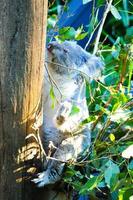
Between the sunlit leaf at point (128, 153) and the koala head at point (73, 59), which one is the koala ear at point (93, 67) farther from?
the sunlit leaf at point (128, 153)

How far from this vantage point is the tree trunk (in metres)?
1.56

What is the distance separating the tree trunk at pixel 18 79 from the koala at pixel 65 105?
12 centimetres

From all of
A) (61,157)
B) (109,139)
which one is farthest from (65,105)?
(109,139)

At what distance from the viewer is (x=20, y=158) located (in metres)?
1.85

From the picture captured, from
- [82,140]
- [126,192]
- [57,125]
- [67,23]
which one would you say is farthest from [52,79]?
[67,23]

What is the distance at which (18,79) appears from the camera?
167cm

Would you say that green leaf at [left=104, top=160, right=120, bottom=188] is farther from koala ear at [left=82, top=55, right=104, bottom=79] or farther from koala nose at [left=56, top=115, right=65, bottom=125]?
koala ear at [left=82, top=55, right=104, bottom=79]

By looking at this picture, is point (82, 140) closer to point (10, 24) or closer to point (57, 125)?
point (57, 125)

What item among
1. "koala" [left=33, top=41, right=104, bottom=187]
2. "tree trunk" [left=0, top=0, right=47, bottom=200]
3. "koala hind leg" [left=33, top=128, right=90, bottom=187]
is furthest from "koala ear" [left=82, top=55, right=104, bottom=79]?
"tree trunk" [left=0, top=0, right=47, bottom=200]

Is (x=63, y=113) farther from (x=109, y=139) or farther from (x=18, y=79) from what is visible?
(x=109, y=139)

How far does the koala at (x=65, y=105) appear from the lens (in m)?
1.97

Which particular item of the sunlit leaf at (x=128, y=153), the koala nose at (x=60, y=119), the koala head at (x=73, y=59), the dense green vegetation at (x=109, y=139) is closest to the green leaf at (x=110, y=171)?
the dense green vegetation at (x=109, y=139)

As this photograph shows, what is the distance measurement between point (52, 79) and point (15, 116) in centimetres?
26

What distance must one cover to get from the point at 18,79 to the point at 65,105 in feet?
0.94
